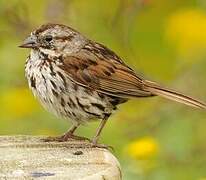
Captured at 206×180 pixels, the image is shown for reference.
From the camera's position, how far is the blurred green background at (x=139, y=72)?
23.8ft

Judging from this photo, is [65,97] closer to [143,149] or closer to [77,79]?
[77,79]

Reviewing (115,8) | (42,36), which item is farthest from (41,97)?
(115,8)

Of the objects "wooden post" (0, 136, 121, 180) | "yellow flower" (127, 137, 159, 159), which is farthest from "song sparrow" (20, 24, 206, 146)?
"wooden post" (0, 136, 121, 180)

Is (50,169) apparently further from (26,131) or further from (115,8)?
(115,8)

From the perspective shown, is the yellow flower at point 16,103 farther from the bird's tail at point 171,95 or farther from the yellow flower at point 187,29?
the bird's tail at point 171,95

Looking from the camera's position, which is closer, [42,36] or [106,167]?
[106,167]

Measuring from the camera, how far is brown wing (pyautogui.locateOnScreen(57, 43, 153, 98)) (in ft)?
23.1

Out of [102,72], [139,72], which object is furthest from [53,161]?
[139,72]

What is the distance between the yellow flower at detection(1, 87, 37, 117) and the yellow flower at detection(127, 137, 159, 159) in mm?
1551

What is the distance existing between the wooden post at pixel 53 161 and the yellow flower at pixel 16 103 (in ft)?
6.79

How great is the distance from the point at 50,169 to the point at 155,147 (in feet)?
5.30

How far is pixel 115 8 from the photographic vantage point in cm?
933

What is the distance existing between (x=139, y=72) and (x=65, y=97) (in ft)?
4.32

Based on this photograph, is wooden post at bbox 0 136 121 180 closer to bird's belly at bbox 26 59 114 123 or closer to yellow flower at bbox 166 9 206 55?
bird's belly at bbox 26 59 114 123
